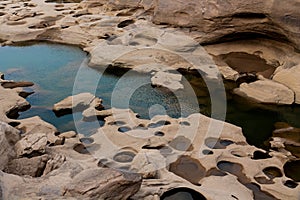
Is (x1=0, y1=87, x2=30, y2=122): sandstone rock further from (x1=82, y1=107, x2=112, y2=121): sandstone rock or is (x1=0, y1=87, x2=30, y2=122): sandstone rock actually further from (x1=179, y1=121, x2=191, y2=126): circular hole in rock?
(x1=179, y1=121, x2=191, y2=126): circular hole in rock

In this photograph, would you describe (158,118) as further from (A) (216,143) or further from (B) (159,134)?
(A) (216,143)

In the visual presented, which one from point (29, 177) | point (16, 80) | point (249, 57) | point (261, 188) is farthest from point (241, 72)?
point (29, 177)

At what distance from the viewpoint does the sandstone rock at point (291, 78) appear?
812 centimetres

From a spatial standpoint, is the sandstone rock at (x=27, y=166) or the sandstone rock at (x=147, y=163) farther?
the sandstone rock at (x=147, y=163)

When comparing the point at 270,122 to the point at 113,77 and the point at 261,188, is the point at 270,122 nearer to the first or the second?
the point at 261,188

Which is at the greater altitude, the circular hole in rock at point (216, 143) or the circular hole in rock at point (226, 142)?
the circular hole in rock at point (216, 143)

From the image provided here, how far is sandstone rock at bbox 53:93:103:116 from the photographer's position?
7.75m

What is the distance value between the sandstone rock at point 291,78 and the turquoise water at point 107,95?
437mm

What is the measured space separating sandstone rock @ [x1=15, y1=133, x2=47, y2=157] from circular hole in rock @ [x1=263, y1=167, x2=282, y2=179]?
126 inches

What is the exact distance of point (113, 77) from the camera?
31.1 ft

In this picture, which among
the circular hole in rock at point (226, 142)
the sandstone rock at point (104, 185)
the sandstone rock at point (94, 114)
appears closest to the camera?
the sandstone rock at point (104, 185)

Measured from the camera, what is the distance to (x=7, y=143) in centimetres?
510

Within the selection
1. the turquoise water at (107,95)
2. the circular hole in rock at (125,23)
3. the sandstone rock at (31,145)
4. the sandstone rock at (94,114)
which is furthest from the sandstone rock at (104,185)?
the circular hole in rock at (125,23)

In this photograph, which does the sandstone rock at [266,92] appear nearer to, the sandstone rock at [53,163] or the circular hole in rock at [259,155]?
the circular hole in rock at [259,155]
